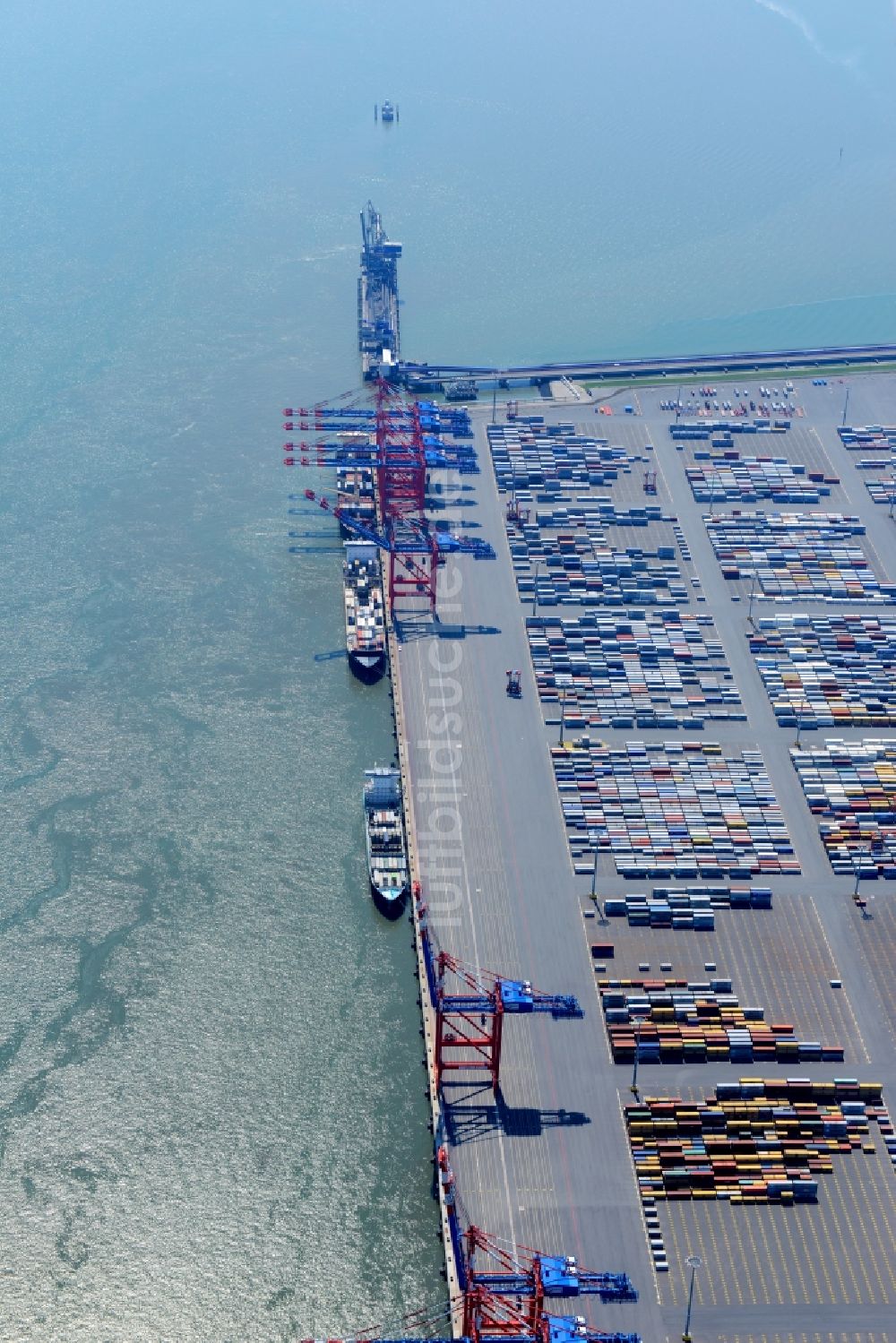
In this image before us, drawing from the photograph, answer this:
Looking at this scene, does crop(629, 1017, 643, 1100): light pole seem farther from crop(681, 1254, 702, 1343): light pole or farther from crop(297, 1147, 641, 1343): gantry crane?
crop(297, 1147, 641, 1343): gantry crane

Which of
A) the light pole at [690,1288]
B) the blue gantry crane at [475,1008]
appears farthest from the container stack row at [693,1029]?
the light pole at [690,1288]

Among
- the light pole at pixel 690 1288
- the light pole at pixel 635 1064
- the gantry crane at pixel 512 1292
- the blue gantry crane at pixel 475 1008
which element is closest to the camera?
the gantry crane at pixel 512 1292

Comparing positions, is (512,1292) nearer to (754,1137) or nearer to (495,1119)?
(495,1119)

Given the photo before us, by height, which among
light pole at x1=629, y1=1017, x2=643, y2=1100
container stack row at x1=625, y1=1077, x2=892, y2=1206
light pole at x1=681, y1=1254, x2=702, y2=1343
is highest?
light pole at x1=629, y1=1017, x2=643, y2=1100

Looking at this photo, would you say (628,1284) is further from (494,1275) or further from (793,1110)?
(793,1110)

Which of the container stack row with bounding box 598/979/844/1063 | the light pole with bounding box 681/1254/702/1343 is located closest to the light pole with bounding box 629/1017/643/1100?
the container stack row with bounding box 598/979/844/1063

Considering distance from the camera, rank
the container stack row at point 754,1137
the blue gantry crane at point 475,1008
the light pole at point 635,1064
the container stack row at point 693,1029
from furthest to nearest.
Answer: the container stack row at point 693,1029, the light pole at point 635,1064, the blue gantry crane at point 475,1008, the container stack row at point 754,1137

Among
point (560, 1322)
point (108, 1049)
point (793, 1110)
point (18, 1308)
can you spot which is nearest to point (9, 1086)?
point (108, 1049)

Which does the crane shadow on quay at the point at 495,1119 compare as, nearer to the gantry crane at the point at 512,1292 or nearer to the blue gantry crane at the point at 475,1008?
the blue gantry crane at the point at 475,1008
